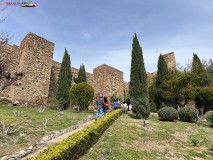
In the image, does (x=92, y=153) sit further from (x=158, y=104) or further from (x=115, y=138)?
(x=158, y=104)

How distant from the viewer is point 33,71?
13570mm

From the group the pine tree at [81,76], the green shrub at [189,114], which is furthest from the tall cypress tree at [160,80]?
the pine tree at [81,76]

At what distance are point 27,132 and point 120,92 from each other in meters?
17.5


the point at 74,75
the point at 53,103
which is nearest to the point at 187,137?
the point at 53,103

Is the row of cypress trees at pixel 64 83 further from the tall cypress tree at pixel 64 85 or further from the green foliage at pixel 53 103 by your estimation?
the green foliage at pixel 53 103

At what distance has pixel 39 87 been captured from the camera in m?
13.8

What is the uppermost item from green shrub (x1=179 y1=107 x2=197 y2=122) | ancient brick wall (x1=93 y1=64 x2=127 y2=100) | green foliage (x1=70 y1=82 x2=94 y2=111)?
ancient brick wall (x1=93 y1=64 x2=127 y2=100)

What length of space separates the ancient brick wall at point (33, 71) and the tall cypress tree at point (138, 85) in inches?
377

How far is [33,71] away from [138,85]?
11.0m

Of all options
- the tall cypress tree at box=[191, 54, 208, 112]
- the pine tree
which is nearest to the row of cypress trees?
the pine tree

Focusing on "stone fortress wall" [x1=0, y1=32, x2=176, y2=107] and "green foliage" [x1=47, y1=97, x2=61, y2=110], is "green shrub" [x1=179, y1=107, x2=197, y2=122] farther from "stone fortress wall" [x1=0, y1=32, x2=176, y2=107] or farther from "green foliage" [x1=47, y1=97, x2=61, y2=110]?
"stone fortress wall" [x1=0, y1=32, x2=176, y2=107]

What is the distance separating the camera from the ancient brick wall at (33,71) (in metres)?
12.7

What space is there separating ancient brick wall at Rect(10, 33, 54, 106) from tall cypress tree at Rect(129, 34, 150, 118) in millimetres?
9576

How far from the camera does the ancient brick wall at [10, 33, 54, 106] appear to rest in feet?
41.6
